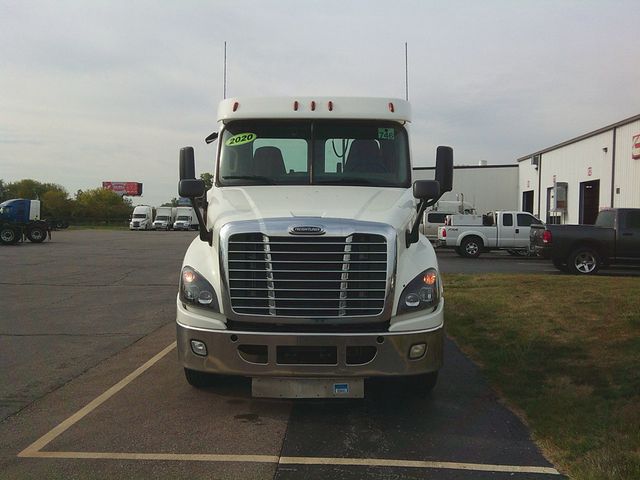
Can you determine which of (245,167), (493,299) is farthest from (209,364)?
(493,299)

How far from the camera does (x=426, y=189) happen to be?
17.1ft

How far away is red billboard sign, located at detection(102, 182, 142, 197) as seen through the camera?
133m

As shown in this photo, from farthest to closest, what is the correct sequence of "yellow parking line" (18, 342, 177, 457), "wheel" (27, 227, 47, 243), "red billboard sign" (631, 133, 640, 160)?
"wheel" (27, 227, 47, 243) < "red billboard sign" (631, 133, 640, 160) < "yellow parking line" (18, 342, 177, 457)

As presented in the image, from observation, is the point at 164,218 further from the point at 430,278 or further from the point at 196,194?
the point at 430,278

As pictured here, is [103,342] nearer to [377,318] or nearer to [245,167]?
[245,167]

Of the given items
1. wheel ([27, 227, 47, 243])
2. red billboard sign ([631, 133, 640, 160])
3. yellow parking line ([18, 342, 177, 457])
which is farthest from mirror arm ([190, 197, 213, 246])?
wheel ([27, 227, 47, 243])

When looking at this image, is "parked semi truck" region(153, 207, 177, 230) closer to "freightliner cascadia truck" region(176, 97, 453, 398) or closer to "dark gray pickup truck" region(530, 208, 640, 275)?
"dark gray pickup truck" region(530, 208, 640, 275)

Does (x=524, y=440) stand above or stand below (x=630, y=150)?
below

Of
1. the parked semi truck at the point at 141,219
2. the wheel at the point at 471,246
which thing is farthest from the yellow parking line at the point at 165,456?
the parked semi truck at the point at 141,219

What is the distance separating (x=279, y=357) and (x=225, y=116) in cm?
280

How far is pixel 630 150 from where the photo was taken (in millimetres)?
24781

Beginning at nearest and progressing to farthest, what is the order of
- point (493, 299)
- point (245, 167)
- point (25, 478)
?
1. point (25, 478)
2. point (245, 167)
3. point (493, 299)

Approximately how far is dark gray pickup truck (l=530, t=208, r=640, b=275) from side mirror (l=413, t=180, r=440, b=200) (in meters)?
12.5

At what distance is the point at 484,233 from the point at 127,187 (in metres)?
122
